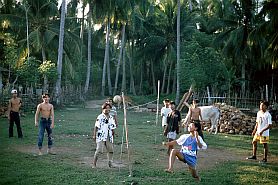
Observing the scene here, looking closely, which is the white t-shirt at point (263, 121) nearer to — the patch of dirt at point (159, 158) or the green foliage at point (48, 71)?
the patch of dirt at point (159, 158)

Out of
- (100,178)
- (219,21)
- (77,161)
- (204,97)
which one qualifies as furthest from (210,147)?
(219,21)

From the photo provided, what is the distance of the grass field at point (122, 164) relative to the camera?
7.65 metres

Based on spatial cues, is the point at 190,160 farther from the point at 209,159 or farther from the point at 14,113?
the point at 14,113

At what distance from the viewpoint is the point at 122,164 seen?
367 inches

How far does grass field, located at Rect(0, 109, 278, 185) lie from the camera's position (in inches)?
301

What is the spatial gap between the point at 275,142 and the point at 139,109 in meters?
15.6

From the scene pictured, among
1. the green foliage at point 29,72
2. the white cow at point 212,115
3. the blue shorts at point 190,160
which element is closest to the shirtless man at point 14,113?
the blue shorts at point 190,160

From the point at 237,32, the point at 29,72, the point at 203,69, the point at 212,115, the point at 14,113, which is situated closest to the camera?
the point at 14,113

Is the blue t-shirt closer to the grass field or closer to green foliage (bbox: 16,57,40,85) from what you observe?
the grass field

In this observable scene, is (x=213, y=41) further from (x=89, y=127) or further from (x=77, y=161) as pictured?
(x=77, y=161)

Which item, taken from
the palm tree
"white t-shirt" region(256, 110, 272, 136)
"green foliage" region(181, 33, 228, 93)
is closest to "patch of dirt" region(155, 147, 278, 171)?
"white t-shirt" region(256, 110, 272, 136)

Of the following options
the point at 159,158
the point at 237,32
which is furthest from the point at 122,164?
the point at 237,32

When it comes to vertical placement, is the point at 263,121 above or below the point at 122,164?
above

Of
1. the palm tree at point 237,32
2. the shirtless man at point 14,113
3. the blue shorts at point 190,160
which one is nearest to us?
the blue shorts at point 190,160
